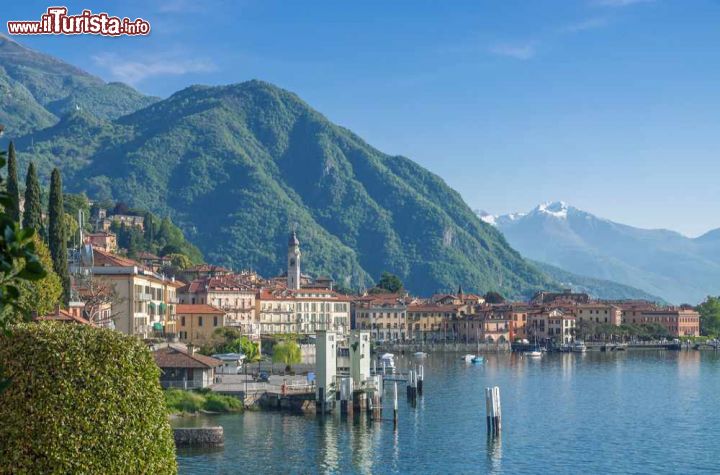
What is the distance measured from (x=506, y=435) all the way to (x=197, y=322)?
2321 inches

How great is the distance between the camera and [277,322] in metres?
159

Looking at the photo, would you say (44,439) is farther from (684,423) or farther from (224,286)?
(224,286)

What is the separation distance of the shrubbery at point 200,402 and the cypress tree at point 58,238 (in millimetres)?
10440

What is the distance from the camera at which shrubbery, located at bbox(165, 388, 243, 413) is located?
6638cm

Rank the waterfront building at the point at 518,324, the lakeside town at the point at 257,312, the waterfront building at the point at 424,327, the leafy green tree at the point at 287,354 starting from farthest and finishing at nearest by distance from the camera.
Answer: the waterfront building at the point at 424,327
the waterfront building at the point at 518,324
the leafy green tree at the point at 287,354
the lakeside town at the point at 257,312

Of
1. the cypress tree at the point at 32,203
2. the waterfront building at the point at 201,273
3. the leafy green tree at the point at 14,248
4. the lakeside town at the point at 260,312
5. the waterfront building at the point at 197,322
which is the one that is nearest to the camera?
the leafy green tree at the point at 14,248

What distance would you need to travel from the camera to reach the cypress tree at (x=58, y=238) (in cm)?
7044

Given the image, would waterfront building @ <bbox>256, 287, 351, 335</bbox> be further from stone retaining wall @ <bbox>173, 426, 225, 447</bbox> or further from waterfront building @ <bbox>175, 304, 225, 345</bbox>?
stone retaining wall @ <bbox>173, 426, 225, 447</bbox>

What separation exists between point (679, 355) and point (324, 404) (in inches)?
4454

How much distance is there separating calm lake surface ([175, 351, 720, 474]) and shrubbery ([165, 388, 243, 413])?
1.53 meters

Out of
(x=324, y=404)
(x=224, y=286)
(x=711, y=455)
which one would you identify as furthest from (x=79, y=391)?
(x=224, y=286)

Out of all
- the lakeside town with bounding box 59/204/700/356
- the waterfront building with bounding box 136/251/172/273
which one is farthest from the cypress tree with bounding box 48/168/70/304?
the waterfront building with bounding box 136/251/172/273

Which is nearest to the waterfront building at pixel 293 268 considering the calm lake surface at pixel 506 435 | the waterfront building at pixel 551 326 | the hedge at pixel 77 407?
the waterfront building at pixel 551 326

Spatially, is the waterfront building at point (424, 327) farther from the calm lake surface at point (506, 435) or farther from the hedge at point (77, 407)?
the hedge at point (77, 407)
